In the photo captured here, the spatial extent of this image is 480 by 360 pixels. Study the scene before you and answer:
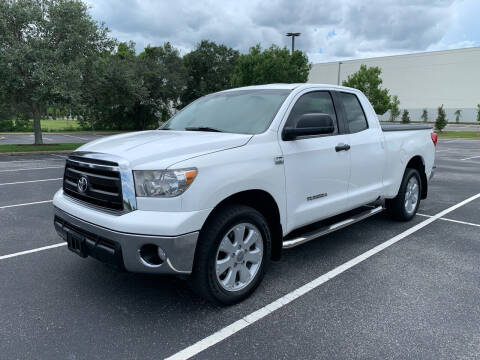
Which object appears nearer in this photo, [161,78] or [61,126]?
[161,78]

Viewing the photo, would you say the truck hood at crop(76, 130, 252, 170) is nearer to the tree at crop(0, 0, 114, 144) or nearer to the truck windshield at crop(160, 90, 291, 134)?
the truck windshield at crop(160, 90, 291, 134)

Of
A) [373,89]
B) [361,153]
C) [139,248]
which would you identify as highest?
[373,89]

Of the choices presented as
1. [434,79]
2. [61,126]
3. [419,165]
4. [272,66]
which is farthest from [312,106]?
[434,79]

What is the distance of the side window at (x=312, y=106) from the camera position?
3804 millimetres

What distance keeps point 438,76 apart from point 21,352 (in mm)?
79173

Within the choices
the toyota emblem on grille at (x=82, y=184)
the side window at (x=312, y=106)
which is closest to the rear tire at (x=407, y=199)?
the side window at (x=312, y=106)

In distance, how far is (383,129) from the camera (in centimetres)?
517

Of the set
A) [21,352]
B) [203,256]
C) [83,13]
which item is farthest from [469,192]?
[83,13]

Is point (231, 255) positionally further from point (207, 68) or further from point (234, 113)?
point (207, 68)

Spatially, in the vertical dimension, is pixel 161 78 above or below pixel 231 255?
above

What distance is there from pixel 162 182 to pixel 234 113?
1459 mm

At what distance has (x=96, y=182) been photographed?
3.04 meters

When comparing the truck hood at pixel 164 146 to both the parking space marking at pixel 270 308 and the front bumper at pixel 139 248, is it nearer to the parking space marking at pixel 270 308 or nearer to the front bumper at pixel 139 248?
the front bumper at pixel 139 248

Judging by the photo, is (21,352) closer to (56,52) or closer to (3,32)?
(56,52)
